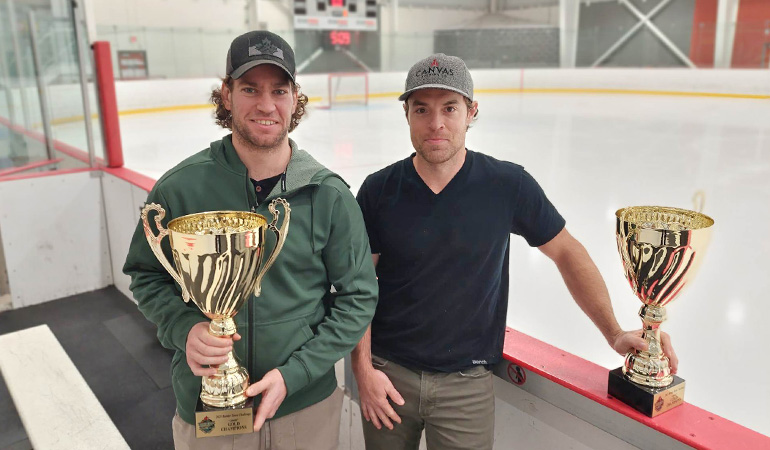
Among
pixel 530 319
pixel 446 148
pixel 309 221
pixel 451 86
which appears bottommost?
pixel 530 319

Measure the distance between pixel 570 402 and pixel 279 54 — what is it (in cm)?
108

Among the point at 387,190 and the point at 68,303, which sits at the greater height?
the point at 387,190

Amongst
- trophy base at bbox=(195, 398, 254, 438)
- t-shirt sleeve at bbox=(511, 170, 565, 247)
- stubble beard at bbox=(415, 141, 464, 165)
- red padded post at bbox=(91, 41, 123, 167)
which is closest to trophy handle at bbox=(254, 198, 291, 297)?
trophy base at bbox=(195, 398, 254, 438)

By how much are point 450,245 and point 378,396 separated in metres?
0.41

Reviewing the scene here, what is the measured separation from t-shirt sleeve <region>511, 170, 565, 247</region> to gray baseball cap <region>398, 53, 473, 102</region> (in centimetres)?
27

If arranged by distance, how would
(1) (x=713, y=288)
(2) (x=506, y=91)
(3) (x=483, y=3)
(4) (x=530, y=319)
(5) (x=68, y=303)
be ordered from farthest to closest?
(3) (x=483, y=3), (2) (x=506, y=91), (5) (x=68, y=303), (1) (x=713, y=288), (4) (x=530, y=319)

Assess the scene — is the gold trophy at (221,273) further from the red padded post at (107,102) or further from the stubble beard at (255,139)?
the red padded post at (107,102)

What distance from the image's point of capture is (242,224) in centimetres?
128

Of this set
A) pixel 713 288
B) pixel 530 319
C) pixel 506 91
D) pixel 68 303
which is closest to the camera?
pixel 530 319

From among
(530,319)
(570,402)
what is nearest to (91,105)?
(530,319)

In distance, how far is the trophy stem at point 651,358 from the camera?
115 cm

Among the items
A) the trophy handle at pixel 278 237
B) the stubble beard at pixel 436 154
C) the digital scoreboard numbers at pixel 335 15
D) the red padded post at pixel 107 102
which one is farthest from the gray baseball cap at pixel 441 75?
the digital scoreboard numbers at pixel 335 15

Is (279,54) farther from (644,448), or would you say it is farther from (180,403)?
(644,448)

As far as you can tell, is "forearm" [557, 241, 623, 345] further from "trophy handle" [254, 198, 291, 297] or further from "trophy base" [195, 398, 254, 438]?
"trophy base" [195, 398, 254, 438]
